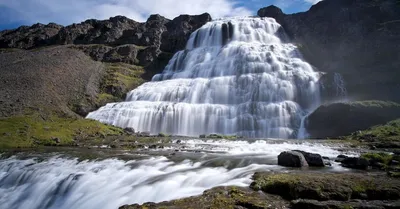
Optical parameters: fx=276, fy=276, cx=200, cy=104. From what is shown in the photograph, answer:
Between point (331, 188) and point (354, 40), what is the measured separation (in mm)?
70207

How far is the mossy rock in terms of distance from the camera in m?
8.52

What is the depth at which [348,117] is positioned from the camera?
1636 inches

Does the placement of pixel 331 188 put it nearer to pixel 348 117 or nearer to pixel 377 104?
pixel 348 117

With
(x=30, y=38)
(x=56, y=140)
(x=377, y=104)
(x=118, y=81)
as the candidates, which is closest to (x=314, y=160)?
(x=56, y=140)

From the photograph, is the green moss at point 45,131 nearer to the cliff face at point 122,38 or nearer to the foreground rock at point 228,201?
the foreground rock at point 228,201

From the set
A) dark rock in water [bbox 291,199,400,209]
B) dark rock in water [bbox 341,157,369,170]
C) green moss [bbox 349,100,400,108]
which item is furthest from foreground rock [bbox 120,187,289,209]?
green moss [bbox 349,100,400,108]

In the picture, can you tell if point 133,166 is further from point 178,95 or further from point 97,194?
point 178,95

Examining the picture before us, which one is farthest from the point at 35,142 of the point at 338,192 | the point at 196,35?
the point at 196,35

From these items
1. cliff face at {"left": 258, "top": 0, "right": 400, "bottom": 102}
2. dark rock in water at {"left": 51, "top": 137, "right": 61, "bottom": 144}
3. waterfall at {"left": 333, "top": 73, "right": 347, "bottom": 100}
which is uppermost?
cliff face at {"left": 258, "top": 0, "right": 400, "bottom": 102}

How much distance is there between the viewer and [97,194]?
40.9 ft

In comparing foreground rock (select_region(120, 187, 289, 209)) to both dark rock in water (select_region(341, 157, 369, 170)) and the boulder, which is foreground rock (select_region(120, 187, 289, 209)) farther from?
dark rock in water (select_region(341, 157, 369, 170))

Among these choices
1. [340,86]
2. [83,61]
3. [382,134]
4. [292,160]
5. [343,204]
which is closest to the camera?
Result: [343,204]

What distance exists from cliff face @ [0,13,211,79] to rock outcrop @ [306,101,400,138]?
2107 inches

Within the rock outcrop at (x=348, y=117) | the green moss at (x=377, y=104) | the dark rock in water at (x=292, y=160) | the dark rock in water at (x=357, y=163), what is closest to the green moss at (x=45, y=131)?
the dark rock in water at (x=292, y=160)
